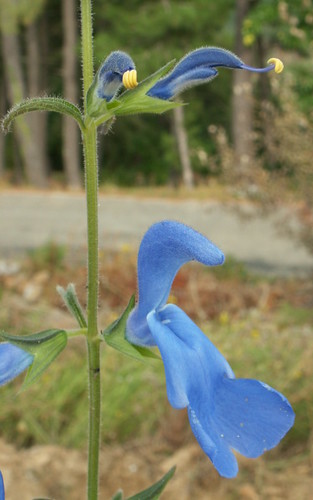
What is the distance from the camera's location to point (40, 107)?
1.10 metres

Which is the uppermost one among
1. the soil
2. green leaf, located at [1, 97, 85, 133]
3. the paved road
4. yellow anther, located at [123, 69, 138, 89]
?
yellow anther, located at [123, 69, 138, 89]

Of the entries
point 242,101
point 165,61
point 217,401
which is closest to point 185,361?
point 217,401

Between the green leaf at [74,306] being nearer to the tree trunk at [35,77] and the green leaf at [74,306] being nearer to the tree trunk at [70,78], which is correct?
the tree trunk at [70,78]

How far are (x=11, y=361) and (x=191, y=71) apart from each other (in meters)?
0.55

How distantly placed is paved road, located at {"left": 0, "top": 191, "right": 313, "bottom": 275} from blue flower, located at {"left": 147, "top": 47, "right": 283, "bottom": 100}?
5116 millimetres

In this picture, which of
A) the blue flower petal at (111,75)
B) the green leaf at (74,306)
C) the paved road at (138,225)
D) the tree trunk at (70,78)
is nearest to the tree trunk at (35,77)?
the tree trunk at (70,78)

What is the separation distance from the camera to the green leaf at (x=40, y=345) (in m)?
1.13

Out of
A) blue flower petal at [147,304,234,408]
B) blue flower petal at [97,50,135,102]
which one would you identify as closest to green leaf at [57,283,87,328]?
blue flower petal at [147,304,234,408]

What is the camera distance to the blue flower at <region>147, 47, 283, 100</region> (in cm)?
113

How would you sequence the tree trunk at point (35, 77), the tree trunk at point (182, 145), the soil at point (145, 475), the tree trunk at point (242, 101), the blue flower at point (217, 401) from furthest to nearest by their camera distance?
the tree trunk at point (35, 77)
the tree trunk at point (182, 145)
the tree trunk at point (242, 101)
the soil at point (145, 475)
the blue flower at point (217, 401)

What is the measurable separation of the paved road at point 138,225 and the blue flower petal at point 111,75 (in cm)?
519

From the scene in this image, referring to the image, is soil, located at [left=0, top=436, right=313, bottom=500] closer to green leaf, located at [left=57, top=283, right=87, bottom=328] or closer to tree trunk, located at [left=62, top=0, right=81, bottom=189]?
green leaf, located at [left=57, top=283, right=87, bottom=328]

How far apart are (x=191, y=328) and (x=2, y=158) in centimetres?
1804

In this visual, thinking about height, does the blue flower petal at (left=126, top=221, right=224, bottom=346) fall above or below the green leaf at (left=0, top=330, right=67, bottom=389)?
above
